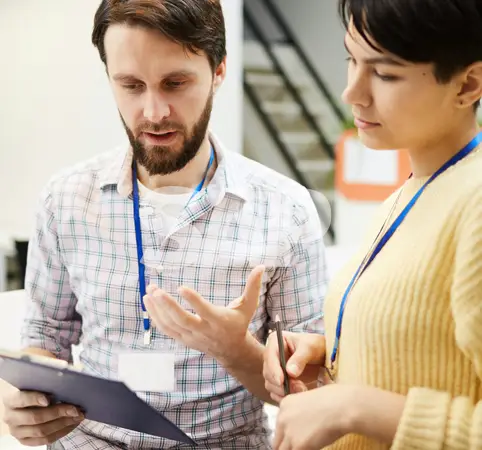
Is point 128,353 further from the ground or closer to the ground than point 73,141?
closer to the ground

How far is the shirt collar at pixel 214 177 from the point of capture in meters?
1.57

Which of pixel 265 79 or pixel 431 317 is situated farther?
pixel 265 79

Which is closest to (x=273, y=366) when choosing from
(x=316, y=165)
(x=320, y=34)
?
(x=316, y=165)

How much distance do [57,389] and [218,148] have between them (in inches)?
30.2

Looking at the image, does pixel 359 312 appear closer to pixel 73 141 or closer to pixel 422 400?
pixel 422 400

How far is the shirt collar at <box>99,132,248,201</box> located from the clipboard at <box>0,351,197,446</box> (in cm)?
55

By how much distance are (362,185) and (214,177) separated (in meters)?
3.93

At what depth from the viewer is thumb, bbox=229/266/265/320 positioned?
45.8 inches

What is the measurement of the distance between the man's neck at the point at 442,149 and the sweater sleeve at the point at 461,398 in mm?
132

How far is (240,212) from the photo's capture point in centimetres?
157

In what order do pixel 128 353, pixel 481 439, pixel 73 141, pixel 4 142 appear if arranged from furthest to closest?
pixel 4 142, pixel 73 141, pixel 128 353, pixel 481 439

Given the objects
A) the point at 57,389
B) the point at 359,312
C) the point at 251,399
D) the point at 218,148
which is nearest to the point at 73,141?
the point at 218,148

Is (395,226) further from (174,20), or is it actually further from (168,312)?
(174,20)

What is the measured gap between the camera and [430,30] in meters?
0.88
